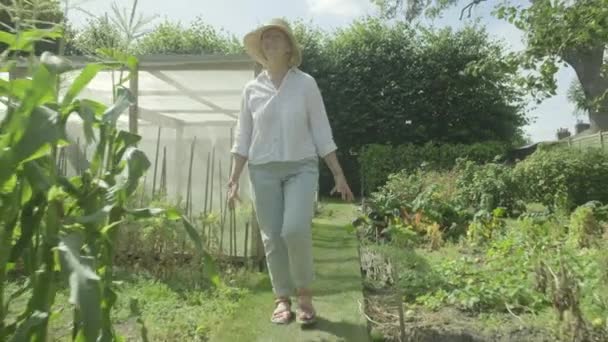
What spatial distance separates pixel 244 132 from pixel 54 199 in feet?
5.97

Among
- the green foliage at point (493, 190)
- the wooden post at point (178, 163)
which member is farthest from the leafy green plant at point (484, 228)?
the wooden post at point (178, 163)

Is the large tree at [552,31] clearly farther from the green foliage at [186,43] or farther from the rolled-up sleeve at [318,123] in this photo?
the green foliage at [186,43]

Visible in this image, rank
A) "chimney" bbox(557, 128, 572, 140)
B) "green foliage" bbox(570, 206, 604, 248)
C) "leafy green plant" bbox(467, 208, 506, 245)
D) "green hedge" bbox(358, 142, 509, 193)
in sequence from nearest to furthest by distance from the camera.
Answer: "green foliage" bbox(570, 206, 604, 248)
"leafy green plant" bbox(467, 208, 506, 245)
"green hedge" bbox(358, 142, 509, 193)
"chimney" bbox(557, 128, 572, 140)

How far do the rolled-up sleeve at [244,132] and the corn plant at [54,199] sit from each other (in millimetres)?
1455

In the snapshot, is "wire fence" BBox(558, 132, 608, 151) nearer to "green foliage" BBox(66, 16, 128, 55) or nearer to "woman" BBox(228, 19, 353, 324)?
"woman" BBox(228, 19, 353, 324)

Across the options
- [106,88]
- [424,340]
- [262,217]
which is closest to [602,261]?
[424,340]

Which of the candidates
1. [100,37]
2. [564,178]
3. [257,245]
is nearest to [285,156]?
[100,37]

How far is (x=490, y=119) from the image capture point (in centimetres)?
1482

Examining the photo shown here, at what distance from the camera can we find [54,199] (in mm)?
1747

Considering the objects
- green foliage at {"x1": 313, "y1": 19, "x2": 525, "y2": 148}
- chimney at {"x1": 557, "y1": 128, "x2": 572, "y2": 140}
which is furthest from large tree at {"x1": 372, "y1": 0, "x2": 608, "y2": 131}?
chimney at {"x1": 557, "y1": 128, "x2": 572, "y2": 140}

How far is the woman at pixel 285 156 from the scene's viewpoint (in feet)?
10.6

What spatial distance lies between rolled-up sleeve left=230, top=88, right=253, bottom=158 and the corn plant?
1.45 m

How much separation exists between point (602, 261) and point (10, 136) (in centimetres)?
358

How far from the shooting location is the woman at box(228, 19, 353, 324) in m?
3.24
